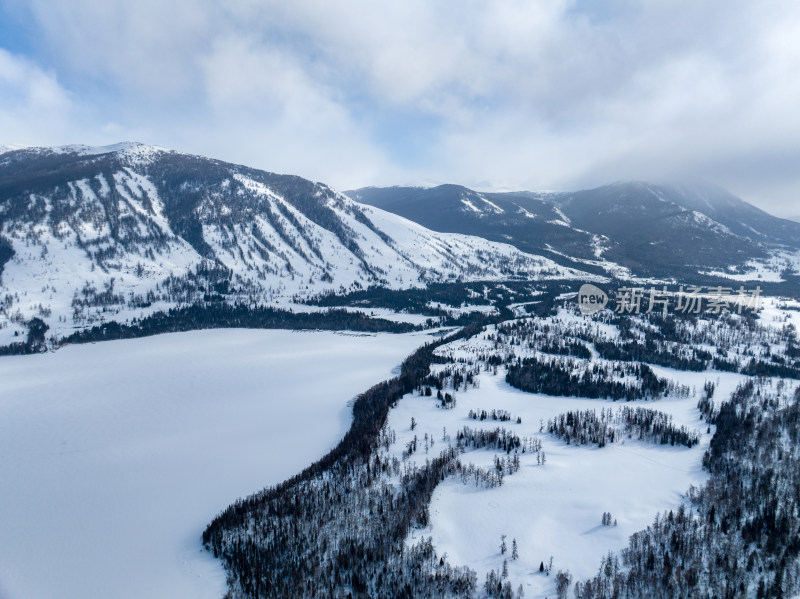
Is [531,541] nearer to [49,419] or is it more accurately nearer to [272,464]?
[272,464]

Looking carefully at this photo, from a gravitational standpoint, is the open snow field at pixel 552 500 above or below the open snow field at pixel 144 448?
above

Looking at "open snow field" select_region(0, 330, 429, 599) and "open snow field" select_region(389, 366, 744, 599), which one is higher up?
"open snow field" select_region(389, 366, 744, 599)

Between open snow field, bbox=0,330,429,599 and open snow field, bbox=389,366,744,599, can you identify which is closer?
open snow field, bbox=389,366,744,599

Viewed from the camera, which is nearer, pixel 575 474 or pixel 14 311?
pixel 575 474

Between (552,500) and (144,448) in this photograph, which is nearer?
(552,500)

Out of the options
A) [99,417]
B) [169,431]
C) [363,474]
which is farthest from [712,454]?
[99,417]
